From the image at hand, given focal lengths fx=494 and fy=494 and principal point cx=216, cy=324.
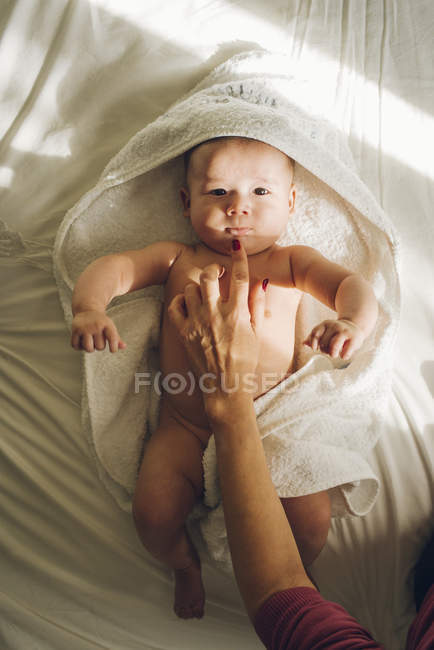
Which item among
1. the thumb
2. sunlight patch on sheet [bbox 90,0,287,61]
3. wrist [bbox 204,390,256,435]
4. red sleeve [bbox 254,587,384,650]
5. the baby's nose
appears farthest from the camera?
sunlight patch on sheet [bbox 90,0,287,61]

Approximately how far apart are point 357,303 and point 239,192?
1.09 ft

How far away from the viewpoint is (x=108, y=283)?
3.22ft

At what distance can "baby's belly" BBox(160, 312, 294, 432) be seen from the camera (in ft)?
3.38

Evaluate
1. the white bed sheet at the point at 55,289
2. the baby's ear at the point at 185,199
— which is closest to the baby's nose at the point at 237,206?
the baby's ear at the point at 185,199

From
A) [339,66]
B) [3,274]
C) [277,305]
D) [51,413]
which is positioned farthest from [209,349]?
[339,66]

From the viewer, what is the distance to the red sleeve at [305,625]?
0.60 metres

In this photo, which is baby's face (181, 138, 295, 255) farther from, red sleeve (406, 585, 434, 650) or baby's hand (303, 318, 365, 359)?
A: red sleeve (406, 585, 434, 650)

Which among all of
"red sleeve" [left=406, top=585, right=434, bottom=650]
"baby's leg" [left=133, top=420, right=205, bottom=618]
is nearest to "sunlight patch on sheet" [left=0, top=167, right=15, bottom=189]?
"baby's leg" [left=133, top=420, right=205, bottom=618]

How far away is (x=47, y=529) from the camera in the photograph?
3.34ft

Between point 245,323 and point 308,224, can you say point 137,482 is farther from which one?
point 308,224

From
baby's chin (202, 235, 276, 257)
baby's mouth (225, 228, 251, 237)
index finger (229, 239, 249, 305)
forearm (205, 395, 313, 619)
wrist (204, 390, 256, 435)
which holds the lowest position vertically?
forearm (205, 395, 313, 619)

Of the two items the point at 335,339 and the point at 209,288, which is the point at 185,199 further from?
the point at 335,339

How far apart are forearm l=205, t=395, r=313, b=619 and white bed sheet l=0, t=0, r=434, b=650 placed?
0.35m

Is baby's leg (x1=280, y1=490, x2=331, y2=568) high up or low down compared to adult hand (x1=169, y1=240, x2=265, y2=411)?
down
